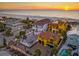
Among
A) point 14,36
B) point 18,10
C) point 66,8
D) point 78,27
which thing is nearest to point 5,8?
point 18,10

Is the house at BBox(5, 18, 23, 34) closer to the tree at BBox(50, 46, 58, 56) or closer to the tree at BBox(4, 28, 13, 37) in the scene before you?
the tree at BBox(4, 28, 13, 37)

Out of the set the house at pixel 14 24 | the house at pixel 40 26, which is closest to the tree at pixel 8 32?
the house at pixel 14 24

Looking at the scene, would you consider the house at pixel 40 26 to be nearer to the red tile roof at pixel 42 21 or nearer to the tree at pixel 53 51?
the red tile roof at pixel 42 21

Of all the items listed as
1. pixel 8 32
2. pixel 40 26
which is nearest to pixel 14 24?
pixel 8 32

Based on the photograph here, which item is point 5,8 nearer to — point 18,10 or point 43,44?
point 18,10

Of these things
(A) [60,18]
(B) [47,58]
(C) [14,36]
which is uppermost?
(A) [60,18]

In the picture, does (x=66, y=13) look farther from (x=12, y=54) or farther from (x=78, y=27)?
(x=12, y=54)

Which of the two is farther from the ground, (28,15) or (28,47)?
(28,15)

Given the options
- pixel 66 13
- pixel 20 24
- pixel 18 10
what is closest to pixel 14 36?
pixel 20 24
